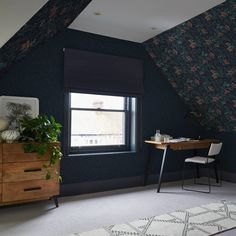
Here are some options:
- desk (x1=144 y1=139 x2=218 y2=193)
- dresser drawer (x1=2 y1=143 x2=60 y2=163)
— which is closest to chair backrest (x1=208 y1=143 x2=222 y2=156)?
desk (x1=144 y1=139 x2=218 y2=193)

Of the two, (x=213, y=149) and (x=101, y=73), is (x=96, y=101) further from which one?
(x=213, y=149)

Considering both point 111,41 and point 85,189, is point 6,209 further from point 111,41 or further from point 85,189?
point 111,41

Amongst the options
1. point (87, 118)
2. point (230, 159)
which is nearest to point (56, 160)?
point (87, 118)

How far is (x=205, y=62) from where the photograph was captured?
3.88 m

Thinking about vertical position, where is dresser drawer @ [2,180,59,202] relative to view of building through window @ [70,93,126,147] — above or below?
below

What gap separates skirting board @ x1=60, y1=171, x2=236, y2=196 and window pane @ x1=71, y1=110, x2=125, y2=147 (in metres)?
0.61

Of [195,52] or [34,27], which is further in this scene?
[195,52]

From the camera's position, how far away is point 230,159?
188 inches

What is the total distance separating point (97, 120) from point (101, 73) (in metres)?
0.76

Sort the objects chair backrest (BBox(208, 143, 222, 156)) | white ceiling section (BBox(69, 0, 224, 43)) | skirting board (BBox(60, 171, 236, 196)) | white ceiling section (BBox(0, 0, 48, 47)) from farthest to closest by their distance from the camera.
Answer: chair backrest (BBox(208, 143, 222, 156)) → skirting board (BBox(60, 171, 236, 196)) → white ceiling section (BBox(69, 0, 224, 43)) → white ceiling section (BBox(0, 0, 48, 47))

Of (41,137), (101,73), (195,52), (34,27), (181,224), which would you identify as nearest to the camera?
(34,27)

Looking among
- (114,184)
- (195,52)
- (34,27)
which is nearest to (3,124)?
(34,27)

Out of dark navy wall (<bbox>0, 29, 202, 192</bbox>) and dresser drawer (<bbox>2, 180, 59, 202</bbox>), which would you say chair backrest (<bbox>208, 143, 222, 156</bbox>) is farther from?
dresser drawer (<bbox>2, 180, 59, 202</bbox>)

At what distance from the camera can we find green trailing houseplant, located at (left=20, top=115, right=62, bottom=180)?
116 inches
